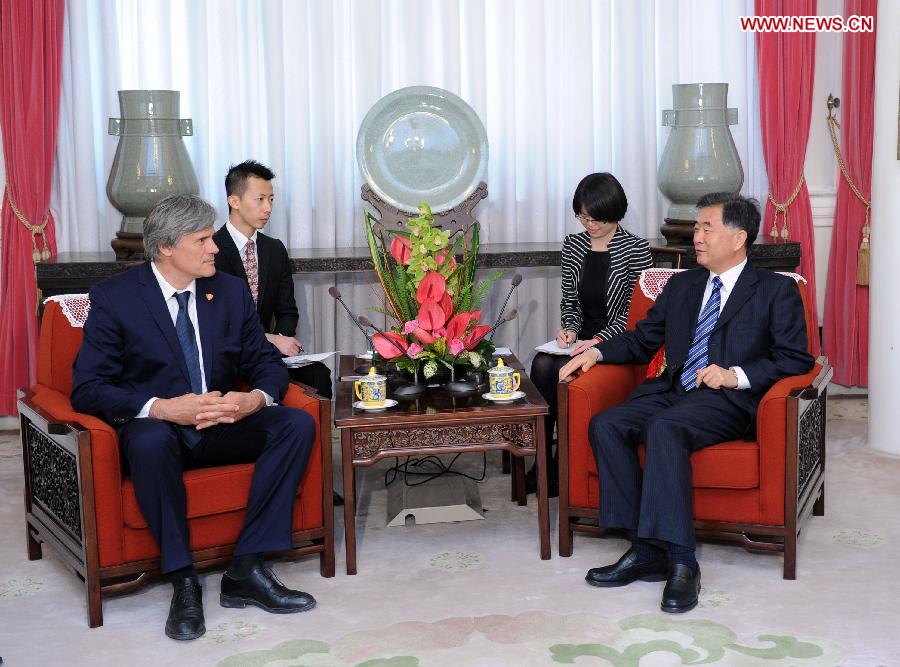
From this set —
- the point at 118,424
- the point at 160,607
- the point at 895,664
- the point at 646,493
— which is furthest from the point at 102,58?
the point at 895,664

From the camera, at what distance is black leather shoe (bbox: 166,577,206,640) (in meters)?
2.85

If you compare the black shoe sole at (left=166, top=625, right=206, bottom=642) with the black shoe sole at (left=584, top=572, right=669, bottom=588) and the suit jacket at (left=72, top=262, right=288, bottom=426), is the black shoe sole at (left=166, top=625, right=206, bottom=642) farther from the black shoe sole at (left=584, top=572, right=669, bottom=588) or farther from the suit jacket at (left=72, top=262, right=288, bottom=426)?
the black shoe sole at (left=584, top=572, right=669, bottom=588)

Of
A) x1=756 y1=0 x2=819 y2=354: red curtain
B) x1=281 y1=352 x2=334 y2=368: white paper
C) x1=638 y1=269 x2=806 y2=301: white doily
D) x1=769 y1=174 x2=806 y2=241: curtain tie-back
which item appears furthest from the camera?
x1=769 y1=174 x2=806 y2=241: curtain tie-back

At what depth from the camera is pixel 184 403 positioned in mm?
3027

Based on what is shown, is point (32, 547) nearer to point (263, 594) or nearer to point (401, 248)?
point (263, 594)

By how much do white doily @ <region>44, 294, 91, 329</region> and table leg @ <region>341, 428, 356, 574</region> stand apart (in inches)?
34.3

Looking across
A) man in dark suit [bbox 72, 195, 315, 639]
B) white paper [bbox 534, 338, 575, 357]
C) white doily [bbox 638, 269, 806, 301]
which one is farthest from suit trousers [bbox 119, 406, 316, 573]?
white doily [bbox 638, 269, 806, 301]

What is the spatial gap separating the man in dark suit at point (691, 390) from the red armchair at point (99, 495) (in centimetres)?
80

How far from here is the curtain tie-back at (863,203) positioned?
197 inches

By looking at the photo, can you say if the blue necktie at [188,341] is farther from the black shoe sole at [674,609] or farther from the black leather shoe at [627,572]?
the black shoe sole at [674,609]

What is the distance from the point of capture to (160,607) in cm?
306

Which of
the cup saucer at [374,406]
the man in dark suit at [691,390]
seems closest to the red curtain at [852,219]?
the man in dark suit at [691,390]

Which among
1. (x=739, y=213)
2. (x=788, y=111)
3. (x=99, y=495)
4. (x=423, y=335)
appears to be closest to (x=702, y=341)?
(x=739, y=213)

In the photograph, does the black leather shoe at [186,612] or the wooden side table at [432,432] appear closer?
the black leather shoe at [186,612]
